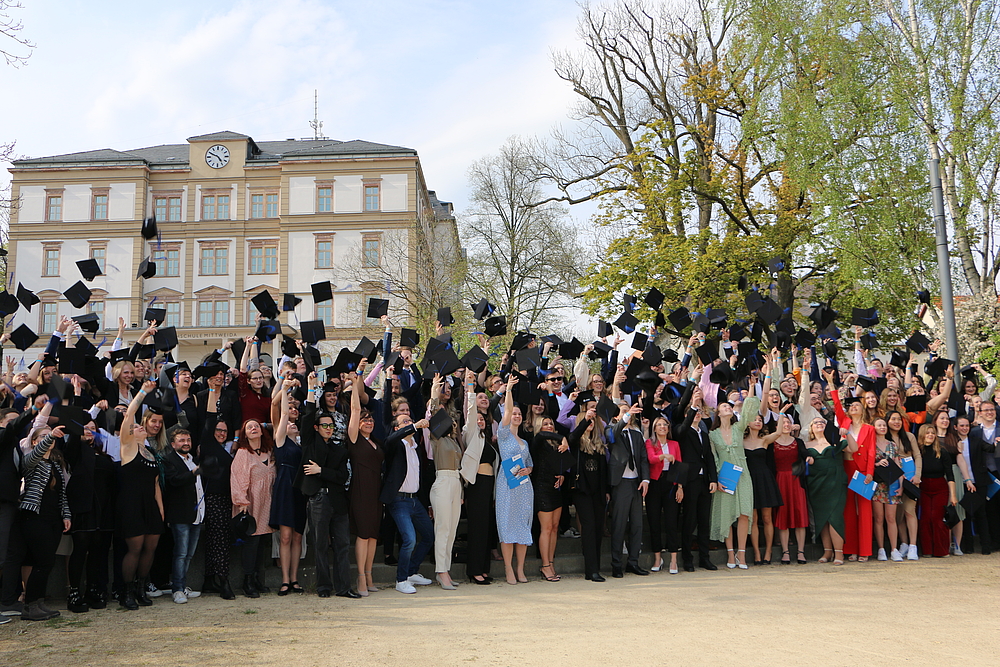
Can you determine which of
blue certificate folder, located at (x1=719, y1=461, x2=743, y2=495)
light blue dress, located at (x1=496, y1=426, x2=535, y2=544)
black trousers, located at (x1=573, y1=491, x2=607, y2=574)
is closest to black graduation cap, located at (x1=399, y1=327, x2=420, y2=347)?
light blue dress, located at (x1=496, y1=426, x2=535, y2=544)

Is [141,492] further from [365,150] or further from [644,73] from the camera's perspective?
[365,150]

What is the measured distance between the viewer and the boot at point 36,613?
23.8 ft

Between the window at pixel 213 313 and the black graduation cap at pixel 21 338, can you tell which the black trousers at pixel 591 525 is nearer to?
the black graduation cap at pixel 21 338

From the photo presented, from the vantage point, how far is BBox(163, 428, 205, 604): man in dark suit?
814cm

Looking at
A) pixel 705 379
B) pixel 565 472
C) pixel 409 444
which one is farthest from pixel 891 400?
pixel 409 444

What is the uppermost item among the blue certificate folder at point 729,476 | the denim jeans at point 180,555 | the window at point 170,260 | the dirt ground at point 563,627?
the window at point 170,260

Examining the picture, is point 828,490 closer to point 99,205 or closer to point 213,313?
point 213,313


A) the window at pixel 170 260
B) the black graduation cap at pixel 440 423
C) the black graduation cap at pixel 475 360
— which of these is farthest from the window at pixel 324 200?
the black graduation cap at pixel 440 423

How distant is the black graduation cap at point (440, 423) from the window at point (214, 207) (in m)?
48.5

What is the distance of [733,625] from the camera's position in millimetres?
7129

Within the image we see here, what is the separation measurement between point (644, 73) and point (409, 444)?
2223cm

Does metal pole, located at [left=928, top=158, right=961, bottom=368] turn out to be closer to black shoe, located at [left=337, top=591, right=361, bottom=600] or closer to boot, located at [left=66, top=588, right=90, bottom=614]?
black shoe, located at [left=337, top=591, right=361, bottom=600]

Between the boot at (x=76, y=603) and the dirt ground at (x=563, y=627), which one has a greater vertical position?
the boot at (x=76, y=603)

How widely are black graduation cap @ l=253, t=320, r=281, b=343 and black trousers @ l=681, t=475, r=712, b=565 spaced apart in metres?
5.42
